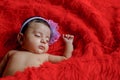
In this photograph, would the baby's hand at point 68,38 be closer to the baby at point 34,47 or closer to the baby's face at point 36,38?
the baby at point 34,47

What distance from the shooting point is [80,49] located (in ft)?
5.09

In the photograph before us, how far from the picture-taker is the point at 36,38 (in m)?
1.51

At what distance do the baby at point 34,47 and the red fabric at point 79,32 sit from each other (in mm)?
64

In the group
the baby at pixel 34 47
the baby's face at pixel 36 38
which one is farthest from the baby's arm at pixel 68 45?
the baby's face at pixel 36 38

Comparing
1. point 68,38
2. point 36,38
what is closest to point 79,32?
point 68,38

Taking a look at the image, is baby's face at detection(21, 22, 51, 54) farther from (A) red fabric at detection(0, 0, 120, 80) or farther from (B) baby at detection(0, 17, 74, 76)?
(A) red fabric at detection(0, 0, 120, 80)

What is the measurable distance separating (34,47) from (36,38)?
Result: 48 millimetres

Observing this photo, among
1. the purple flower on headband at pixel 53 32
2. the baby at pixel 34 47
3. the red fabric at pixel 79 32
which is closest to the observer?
the red fabric at pixel 79 32

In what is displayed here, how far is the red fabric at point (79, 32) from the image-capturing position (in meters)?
1.33

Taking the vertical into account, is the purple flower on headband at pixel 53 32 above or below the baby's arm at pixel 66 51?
above

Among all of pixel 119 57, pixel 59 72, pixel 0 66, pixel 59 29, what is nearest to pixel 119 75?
pixel 119 57

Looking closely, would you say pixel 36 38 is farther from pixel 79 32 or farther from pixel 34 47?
pixel 79 32

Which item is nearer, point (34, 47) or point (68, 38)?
point (34, 47)

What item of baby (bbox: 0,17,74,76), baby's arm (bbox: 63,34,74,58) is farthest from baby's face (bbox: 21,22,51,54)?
baby's arm (bbox: 63,34,74,58)
